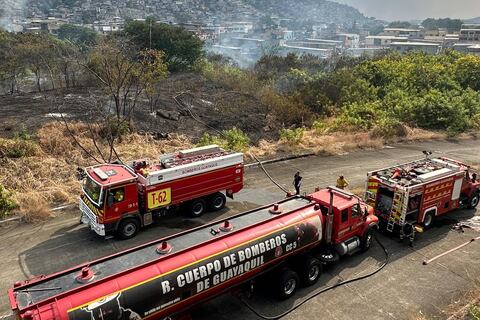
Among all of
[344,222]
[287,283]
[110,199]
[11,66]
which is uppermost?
[11,66]

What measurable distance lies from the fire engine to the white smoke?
146m

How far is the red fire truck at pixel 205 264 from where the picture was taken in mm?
9695

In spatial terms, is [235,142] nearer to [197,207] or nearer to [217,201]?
[217,201]

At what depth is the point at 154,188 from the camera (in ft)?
55.9

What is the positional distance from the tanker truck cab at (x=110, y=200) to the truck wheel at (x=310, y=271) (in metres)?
7.13

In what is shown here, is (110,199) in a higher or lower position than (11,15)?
lower

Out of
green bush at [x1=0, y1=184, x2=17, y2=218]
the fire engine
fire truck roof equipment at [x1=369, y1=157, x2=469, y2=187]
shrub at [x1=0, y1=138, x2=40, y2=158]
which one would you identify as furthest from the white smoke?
the fire engine

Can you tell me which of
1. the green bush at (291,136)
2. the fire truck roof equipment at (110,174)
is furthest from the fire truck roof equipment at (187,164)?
the green bush at (291,136)

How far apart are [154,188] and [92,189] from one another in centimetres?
238

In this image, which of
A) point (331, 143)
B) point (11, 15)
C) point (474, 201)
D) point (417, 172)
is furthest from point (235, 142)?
point (11, 15)

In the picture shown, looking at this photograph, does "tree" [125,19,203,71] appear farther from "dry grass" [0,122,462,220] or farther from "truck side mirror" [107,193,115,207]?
"truck side mirror" [107,193,115,207]

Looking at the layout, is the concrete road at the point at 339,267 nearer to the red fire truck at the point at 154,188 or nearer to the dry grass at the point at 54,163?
the red fire truck at the point at 154,188

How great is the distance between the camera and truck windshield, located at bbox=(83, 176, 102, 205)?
1611cm

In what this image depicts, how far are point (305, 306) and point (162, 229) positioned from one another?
23.9ft
